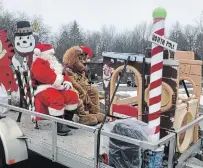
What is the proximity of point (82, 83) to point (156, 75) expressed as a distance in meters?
2.35

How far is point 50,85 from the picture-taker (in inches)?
162

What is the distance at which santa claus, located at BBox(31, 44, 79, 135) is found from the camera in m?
4.03

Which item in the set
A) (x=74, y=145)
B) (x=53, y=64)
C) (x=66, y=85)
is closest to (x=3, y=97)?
(x=53, y=64)

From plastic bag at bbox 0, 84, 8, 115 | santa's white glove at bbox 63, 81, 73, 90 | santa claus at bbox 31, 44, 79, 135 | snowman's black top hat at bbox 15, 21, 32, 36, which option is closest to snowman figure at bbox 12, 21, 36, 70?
snowman's black top hat at bbox 15, 21, 32, 36

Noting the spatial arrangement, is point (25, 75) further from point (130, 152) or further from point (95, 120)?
point (130, 152)

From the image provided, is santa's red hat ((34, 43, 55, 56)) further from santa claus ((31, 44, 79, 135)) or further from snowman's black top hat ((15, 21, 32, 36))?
snowman's black top hat ((15, 21, 32, 36))

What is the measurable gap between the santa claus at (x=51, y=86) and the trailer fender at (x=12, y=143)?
1.56 ft

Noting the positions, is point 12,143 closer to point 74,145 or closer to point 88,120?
point 74,145

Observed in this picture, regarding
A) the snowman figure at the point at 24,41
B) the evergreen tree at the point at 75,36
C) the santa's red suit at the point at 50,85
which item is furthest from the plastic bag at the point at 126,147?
the evergreen tree at the point at 75,36

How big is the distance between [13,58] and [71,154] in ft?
9.35

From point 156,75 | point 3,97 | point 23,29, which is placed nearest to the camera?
point 156,75

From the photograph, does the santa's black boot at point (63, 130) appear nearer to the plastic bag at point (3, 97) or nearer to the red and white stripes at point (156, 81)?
the plastic bag at point (3, 97)

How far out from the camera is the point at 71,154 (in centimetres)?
320

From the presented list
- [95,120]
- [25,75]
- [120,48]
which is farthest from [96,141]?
[120,48]
